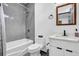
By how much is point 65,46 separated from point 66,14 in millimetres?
933

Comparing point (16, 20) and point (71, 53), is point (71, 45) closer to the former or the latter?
point (71, 53)

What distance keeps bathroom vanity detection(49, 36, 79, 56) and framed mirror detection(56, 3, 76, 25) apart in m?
0.52

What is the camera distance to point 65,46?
1702 millimetres

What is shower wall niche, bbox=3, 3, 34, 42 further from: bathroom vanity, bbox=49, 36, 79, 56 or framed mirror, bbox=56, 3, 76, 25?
bathroom vanity, bbox=49, 36, 79, 56

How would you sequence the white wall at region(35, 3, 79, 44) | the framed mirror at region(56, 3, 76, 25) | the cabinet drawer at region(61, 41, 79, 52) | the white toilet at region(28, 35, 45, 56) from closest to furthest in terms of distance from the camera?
the cabinet drawer at region(61, 41, 79, 52)
the framed mirror at region(56, 3, 76, 25)
the white toilet at region(28, 35, 45, 56)
the white wall at region(35, 3, 79, 44)

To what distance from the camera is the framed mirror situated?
6.59ft

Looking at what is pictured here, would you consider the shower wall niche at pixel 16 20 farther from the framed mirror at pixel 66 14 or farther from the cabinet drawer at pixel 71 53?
the cabinet drawer at pixel 71 53

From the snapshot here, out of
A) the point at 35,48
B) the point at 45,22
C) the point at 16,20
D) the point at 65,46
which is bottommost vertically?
the point at 35,48

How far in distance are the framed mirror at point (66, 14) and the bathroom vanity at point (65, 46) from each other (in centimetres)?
52

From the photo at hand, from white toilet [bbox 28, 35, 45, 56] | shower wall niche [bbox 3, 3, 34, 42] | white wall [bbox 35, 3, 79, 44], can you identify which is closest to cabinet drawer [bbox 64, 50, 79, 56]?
white wall [bbox 35, 3, 79, 44]

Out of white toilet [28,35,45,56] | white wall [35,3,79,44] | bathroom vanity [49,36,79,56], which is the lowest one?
white toilet [28,35,45,56]

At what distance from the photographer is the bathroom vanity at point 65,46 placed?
1551 mm

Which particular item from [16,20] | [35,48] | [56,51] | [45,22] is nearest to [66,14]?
[45,22]

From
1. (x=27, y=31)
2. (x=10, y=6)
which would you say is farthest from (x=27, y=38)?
(x=10, y=6)
